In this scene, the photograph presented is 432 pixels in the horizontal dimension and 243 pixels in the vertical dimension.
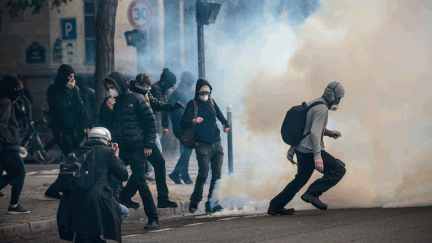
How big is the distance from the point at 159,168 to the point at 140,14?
1505 cm

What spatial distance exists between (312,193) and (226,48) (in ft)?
26.5

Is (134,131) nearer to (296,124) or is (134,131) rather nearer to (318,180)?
(296,124)

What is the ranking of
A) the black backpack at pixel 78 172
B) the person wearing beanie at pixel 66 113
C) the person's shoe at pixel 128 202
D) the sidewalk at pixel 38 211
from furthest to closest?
the person wearing beanie at pixel 66 113 < the person's shoe at pixel 128 202 < the sidewalk at pixel 38 211 < the black backpack at pixel 78 172

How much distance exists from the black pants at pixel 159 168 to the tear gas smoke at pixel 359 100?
1.07 metres

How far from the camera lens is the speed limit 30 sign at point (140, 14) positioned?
2170cm

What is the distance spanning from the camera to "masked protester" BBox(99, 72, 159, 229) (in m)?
6.70

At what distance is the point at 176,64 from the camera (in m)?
20.8

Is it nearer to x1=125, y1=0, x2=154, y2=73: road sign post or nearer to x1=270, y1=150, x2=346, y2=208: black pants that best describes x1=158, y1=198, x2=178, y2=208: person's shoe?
x1=270, y1=150, x2=346, y2=208: black pants

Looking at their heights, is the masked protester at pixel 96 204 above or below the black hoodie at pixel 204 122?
below

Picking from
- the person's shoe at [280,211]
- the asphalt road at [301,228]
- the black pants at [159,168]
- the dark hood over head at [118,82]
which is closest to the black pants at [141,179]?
the asphalt road at [301,228]

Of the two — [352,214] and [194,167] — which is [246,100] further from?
[194,167]

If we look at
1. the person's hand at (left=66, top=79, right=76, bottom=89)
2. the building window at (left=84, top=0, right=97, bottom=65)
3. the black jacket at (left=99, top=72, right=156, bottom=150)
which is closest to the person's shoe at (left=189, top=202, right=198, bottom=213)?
the black jacket at (left=99, top=72, right=156, bottom=150)

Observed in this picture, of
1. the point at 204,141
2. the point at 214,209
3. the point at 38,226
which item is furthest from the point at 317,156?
the point at 38,226

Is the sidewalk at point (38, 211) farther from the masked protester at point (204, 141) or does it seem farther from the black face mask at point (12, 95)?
the black face mask at point (12, 95)
